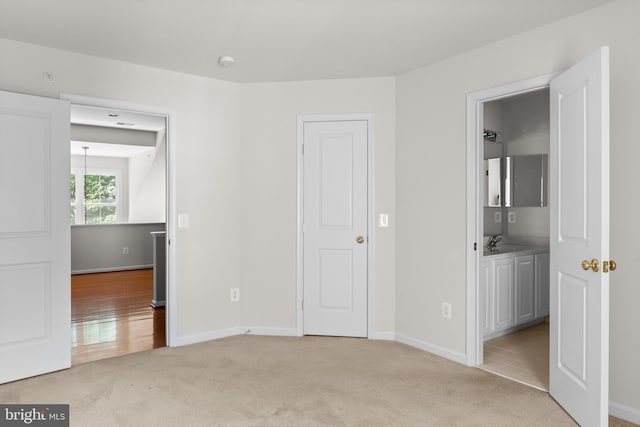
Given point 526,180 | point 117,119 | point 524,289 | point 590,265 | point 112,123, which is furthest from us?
point 112,123

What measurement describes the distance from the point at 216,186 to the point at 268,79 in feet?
3.70

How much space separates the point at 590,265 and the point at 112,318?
4.72m

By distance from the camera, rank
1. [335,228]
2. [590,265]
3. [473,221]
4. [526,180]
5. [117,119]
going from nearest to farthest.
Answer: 1. [590,265]
2. [473,221]
3. [335,228]
4. [526,180]
5. [117,119]

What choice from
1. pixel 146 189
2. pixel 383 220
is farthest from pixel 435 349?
pixel 146 189

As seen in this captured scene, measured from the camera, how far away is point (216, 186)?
4066 millimetres

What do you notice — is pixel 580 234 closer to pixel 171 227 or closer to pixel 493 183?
pixel 493 183

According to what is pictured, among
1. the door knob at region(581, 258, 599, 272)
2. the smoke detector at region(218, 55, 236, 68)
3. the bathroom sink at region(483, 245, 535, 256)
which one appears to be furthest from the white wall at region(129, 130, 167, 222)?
the door knob at region(581, 258, 599, 272)

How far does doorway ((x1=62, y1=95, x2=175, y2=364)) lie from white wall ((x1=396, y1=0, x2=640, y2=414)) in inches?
84.4

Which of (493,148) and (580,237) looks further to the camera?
(493,148)

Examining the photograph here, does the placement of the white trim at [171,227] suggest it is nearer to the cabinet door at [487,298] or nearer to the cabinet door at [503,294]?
the cabinet door at [487,298]

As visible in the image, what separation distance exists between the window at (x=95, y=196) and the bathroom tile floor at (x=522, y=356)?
8661 mm

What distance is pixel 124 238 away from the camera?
27.8 feet

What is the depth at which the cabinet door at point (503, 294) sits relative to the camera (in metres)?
3.98

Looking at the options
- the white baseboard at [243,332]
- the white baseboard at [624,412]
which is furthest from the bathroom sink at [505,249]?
the white baseboard at [243,332]
